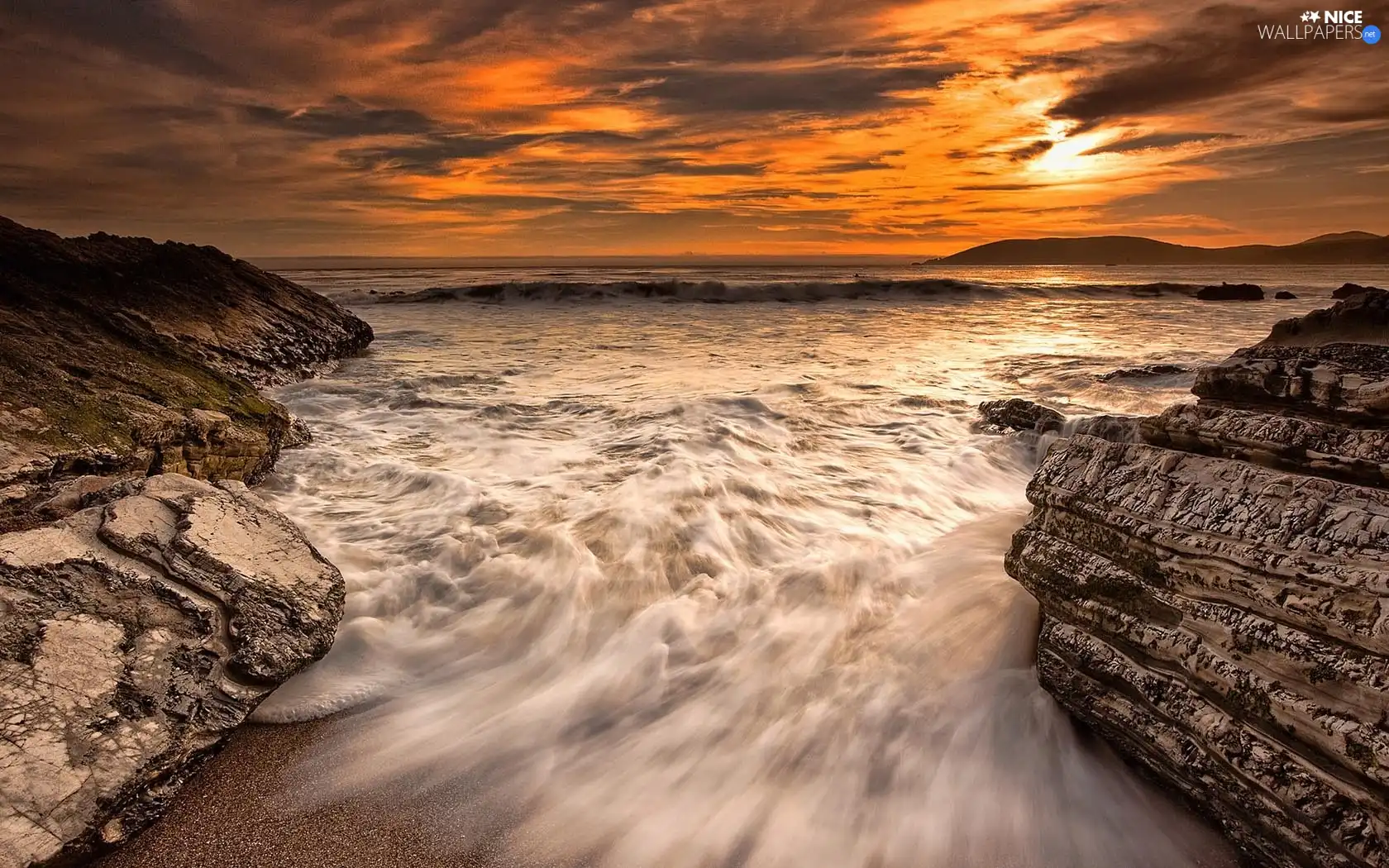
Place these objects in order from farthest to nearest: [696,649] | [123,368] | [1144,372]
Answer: [1144,372] → [123,368] → [696,649]

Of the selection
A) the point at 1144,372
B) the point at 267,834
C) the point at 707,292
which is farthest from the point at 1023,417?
the point at 707,292

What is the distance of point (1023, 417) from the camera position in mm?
7164

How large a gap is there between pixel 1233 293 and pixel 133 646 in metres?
37.4

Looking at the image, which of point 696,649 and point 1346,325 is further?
point 696,649

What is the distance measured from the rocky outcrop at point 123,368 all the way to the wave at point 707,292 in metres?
17.5

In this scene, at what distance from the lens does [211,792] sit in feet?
8.16

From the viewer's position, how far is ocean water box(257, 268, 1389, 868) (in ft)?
8.23

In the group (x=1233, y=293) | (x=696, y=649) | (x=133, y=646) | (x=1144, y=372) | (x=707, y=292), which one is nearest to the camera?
(x=133, y=646)

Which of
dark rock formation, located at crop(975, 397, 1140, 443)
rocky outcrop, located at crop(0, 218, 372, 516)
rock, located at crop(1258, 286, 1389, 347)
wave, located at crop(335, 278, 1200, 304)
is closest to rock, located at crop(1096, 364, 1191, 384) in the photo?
dark rock formation, located at crop(975, 397, 1140, 443)

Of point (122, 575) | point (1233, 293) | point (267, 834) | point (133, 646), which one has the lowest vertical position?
point (267, 834)

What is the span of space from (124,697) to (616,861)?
5.88 feet

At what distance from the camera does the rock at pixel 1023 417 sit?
276 inches

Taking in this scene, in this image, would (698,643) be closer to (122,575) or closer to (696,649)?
(696,649)

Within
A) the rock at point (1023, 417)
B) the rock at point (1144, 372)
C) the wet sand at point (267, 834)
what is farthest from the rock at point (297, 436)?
the rock at point (1144, 372)
